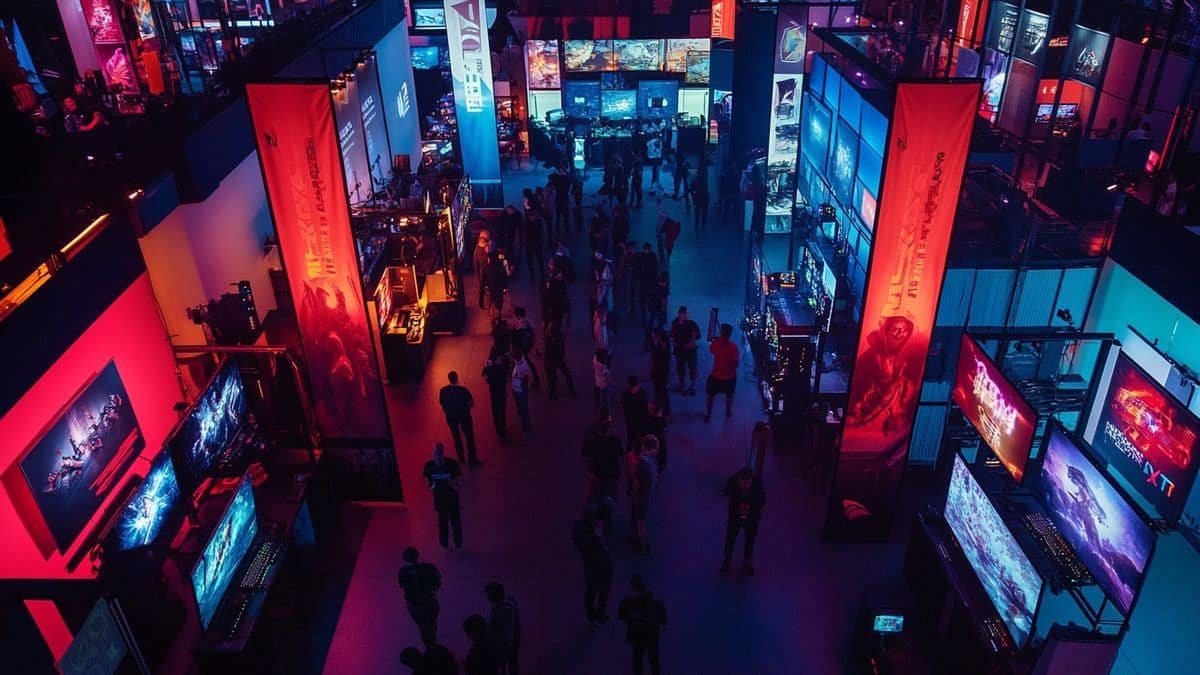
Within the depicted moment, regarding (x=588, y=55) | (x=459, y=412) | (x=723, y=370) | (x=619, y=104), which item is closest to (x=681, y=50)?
(x=619, y=104)

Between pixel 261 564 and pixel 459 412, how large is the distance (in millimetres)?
2565

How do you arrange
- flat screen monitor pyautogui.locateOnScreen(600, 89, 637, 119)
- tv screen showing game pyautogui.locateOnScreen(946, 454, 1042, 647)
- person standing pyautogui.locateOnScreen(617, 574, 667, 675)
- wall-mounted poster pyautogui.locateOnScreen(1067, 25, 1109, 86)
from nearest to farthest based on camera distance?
tv screen showing game pyautogui.locateOnScreen(946, 454, 1042, 647)
person standing pyautogui.locateOnScreen(617, 574, 667, 675)
wall-mounted poster pyautogui.locateOnScreen(1067, 25, 1109, 86)
flat screen monitor pyautogui.locateOnScreen(600, 89, 637, 119)

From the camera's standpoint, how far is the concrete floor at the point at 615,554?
7016 mm

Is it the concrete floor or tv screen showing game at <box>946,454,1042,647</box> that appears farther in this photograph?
the concrete floor

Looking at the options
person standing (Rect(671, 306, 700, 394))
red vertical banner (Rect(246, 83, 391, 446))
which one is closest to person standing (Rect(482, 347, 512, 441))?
red vertical banner (Rect(246, 83, 391, 446))

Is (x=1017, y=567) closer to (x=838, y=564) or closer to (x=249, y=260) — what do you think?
(x=838, y=564)

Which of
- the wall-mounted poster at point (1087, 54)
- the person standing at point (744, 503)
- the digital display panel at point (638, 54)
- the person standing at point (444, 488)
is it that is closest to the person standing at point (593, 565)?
the person standing at point (744, 503)

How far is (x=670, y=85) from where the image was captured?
19.8 meters

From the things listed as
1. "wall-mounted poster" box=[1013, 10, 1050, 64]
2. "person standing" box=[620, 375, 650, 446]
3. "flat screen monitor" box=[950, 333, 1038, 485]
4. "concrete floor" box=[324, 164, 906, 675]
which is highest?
"wall-mounted poster" box=[1013, 10, 1050, 64]

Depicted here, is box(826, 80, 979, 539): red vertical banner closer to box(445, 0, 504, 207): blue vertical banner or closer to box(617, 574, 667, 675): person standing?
box(617, 574, 667, 675): person standing

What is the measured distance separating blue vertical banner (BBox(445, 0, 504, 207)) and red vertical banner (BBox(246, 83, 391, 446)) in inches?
340

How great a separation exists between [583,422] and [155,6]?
13.4m

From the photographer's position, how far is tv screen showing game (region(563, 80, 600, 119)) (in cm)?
1984

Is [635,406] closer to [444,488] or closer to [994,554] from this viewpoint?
[444,488]
